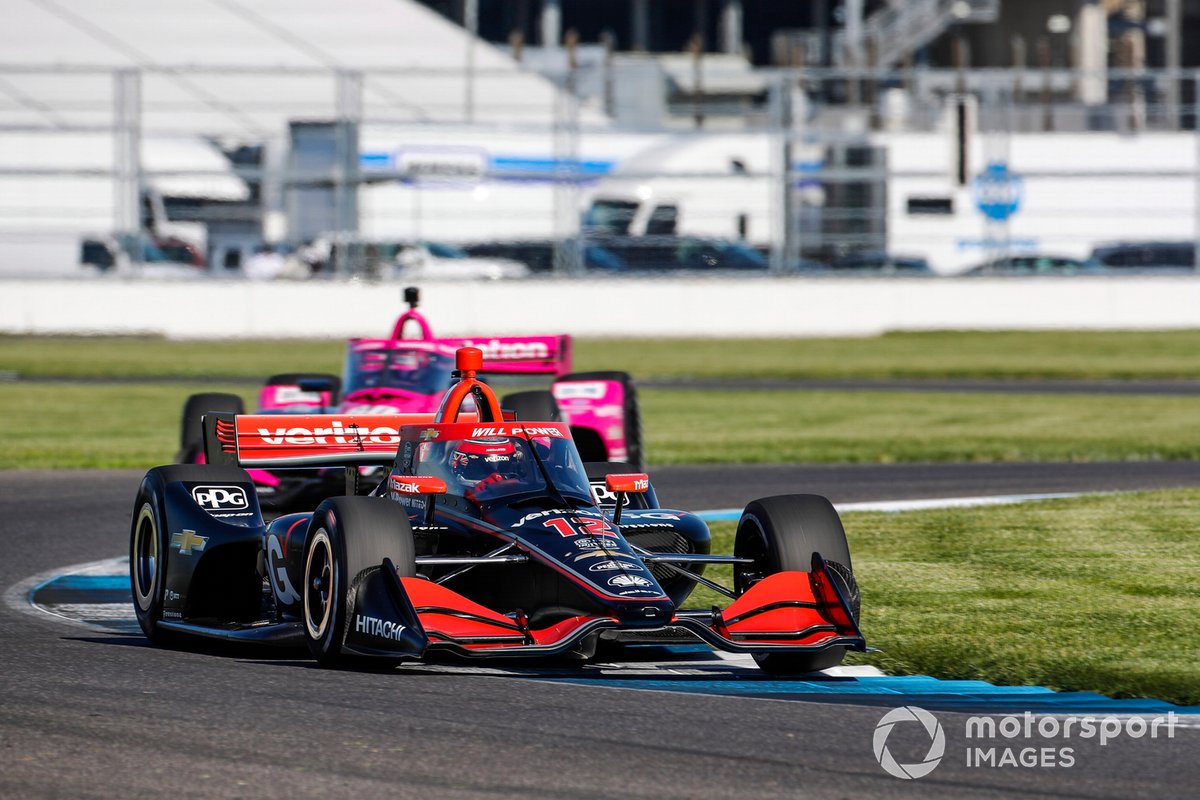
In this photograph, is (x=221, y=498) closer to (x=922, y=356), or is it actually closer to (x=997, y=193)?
(x=922, y=356)

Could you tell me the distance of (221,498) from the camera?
27.6ft

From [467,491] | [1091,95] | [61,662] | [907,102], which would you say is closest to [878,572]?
[467,491]

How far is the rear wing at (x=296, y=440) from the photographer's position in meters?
9.13

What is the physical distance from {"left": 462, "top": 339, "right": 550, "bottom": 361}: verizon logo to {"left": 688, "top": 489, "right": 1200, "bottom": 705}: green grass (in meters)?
2.88

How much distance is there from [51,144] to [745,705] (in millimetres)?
28964

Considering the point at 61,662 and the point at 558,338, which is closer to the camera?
the point at 61,662

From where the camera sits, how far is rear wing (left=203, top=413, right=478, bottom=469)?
30.0 ft

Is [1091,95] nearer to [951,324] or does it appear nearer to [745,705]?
[951,324]

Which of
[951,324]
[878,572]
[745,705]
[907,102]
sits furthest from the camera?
[907,102]

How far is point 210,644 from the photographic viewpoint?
8.02 meters

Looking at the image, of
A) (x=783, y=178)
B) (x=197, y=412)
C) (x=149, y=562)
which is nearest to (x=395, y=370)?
(x=197, y=412)

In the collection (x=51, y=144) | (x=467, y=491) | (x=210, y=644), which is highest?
(x=51, y=144)

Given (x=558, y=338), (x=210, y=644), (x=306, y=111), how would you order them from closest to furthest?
(x=210, y=644) < (x=558, y=338) < (x=306, y=111)

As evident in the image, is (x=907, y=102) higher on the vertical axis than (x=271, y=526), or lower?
higher
